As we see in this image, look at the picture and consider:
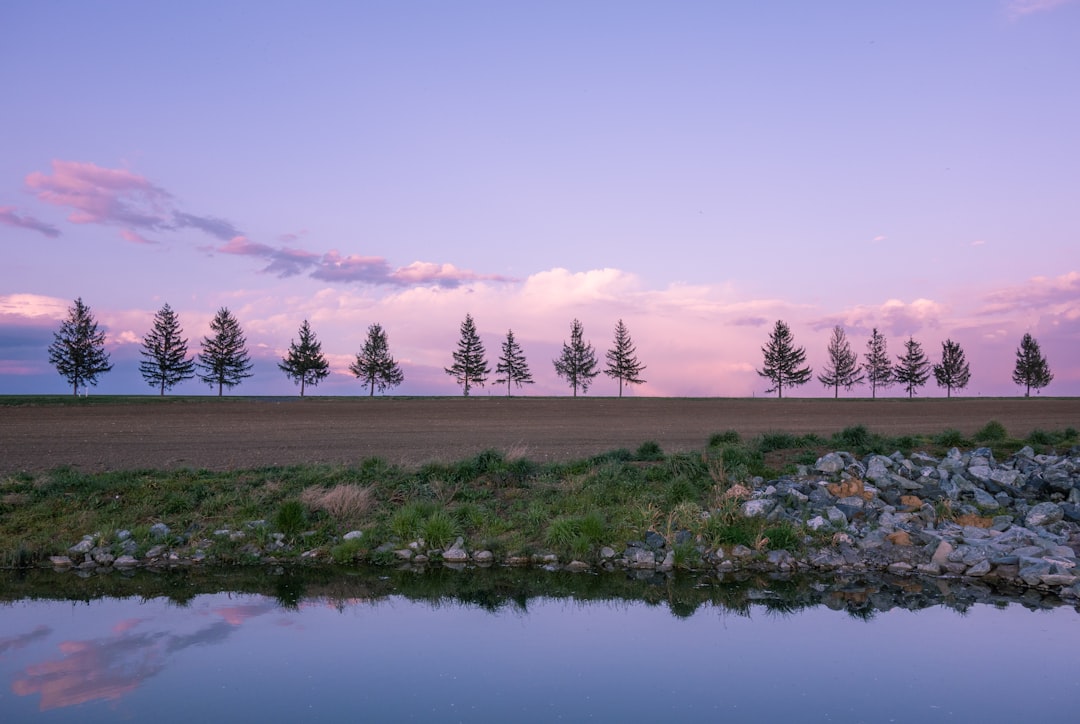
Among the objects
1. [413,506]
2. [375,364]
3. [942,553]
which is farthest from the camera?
[375,364]

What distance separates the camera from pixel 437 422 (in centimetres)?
4706

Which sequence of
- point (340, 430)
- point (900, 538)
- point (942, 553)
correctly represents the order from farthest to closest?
point (340, 430) → point (900, 538) → point (942, 553)

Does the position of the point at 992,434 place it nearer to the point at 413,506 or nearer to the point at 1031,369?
the point at 413,506

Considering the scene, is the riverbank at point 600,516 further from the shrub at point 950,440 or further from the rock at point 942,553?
the shrub at point 950,440

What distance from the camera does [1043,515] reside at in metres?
16.6

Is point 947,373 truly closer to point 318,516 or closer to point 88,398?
point 88,398

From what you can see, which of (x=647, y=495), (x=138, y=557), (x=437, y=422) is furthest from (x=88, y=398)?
(x=647, y=495)

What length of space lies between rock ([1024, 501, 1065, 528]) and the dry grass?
45.8 ft

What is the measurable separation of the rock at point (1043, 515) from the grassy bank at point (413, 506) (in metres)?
4.66

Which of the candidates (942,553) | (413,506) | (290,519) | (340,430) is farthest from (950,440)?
(340,430)

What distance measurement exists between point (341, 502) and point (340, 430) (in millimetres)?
22010


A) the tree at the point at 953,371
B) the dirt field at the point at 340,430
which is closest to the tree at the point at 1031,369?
the tree at the point at 953,371

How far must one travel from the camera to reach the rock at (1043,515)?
1648 cm

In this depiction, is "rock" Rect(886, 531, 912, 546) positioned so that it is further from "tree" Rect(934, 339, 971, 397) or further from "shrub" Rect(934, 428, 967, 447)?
"tree" Rect(934, 339, 971, 397)
